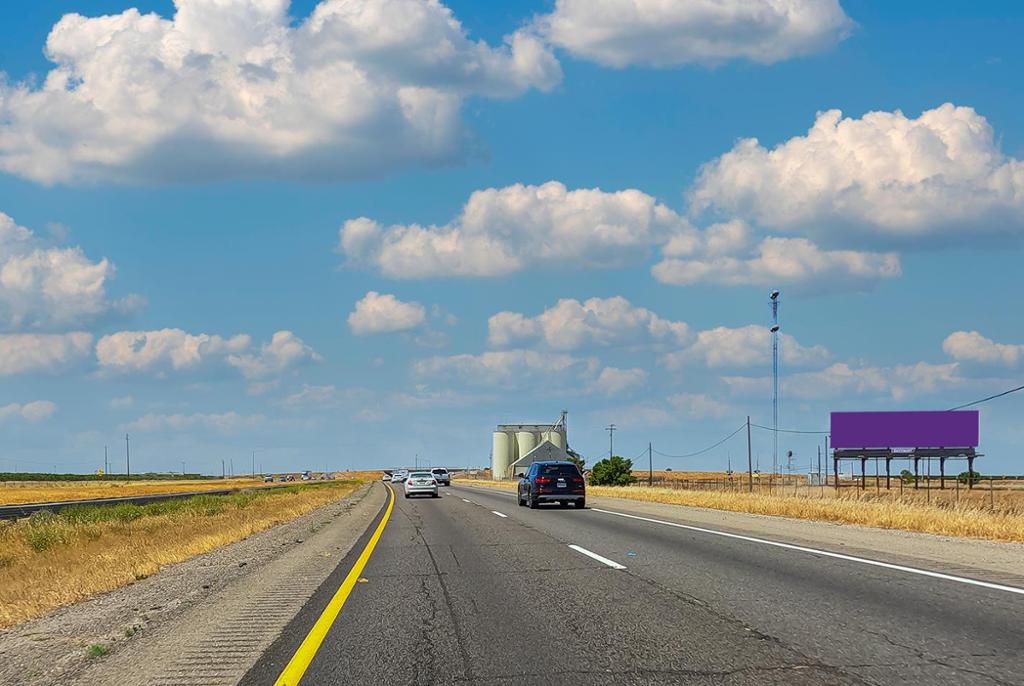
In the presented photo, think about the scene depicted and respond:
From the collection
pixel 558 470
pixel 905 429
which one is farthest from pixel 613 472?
pixel 558 470

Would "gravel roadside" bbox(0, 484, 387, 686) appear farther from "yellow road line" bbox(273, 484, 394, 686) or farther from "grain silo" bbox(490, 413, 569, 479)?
"grain silo" bbox(490, 413, 569, 479)

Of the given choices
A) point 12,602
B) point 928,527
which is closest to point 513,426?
point 928,527

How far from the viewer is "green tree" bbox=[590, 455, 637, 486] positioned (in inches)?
3824

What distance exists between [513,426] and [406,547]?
115 m

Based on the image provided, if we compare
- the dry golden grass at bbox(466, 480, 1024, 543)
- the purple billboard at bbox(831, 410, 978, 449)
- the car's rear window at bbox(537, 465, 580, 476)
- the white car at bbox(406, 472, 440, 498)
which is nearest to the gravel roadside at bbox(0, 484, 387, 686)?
the dry golden grass at bbox(466, 480, 1024, 543)

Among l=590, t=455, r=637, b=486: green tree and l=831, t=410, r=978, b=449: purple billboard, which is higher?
l=831, t=410, r=978, b=449: purple billboard

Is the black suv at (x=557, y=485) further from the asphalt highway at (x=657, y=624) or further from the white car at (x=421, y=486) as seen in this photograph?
the asphalt highway at (x=657, y=624)

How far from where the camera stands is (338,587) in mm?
12039

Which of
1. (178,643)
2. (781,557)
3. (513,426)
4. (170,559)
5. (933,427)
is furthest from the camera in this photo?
(513,426)

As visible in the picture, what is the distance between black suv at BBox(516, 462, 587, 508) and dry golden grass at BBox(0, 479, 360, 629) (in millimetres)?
8445

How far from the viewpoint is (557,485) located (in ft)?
106

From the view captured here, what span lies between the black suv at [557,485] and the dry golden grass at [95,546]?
332 inches

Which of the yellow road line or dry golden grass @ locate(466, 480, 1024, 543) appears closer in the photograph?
the yellow road line

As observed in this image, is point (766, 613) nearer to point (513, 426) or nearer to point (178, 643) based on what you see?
point (178, 643)
